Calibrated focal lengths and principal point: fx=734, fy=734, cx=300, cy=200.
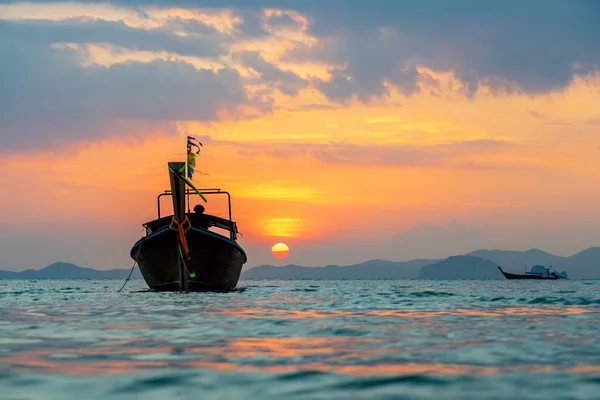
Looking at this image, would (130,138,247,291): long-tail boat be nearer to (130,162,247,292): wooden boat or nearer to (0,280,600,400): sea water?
(130,162,247,292): wooden boat

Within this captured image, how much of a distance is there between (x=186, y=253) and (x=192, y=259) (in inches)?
48.3

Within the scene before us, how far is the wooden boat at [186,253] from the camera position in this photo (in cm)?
3622

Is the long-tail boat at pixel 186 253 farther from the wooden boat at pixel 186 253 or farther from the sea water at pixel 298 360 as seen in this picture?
the sea water at pixel 298 360

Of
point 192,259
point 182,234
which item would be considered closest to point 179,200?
point 182,234

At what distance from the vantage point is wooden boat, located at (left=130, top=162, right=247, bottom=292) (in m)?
36.2

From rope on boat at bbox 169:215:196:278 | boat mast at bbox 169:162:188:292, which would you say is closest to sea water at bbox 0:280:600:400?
boat mast at bbox 169:162:188:292

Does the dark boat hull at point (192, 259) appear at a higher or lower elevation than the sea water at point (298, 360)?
higher

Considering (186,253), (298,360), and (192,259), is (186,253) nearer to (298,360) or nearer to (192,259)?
(192,259)

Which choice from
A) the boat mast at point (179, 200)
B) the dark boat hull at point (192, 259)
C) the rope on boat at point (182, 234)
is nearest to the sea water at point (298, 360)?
the boat mast at point (179, 200)

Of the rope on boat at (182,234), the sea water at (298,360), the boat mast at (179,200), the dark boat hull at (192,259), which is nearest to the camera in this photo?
the sea water at (298,360)

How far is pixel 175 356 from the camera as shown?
1094cm

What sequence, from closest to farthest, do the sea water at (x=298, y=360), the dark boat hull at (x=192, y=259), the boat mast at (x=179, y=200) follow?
the sea water at (x=298, y=360) → the boat mast at (x=179, y=200) → the dark boat hull at (x=192, y=259)

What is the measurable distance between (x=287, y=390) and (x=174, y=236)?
29254mm

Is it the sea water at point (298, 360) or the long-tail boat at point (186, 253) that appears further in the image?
the long-tail boat at point (186, 253)
